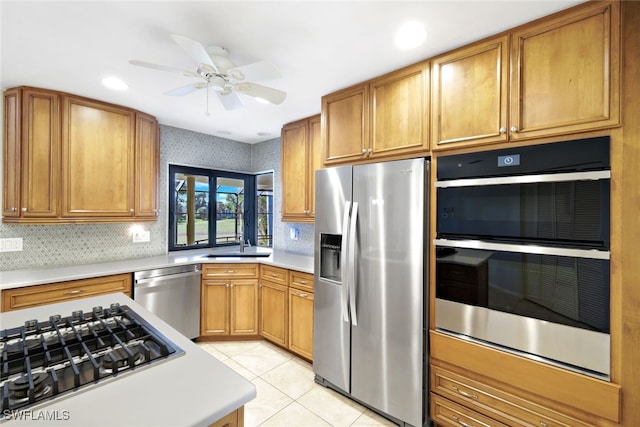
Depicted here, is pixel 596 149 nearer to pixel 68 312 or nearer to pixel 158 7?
pixel 158 7

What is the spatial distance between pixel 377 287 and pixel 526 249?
913mm

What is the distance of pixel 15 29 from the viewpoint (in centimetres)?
168

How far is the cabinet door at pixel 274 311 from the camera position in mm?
2993

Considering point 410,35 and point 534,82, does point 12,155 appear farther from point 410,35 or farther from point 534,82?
point 534,82

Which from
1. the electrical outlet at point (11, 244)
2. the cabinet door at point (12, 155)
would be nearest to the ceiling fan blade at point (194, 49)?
the cabinet door at point (12, 155)

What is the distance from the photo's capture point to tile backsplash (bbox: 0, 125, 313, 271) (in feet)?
8.84

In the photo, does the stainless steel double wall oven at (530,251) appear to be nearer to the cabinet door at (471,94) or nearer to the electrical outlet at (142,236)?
the cabinet door at (471,94)

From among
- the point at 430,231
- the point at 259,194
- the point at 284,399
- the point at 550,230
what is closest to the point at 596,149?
the point at 550,230

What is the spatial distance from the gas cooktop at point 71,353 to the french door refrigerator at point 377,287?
4.41ft

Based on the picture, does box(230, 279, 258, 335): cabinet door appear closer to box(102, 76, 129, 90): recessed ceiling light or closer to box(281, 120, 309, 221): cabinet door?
box(281, 120, 309, 221): cabinet door

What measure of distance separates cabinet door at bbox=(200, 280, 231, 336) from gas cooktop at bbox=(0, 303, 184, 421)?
1861mm

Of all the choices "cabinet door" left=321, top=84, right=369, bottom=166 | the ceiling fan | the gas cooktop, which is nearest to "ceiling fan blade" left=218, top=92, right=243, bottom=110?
the ceiling fan

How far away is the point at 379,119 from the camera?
2176 millimetres

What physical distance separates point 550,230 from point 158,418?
1827 millimetres
